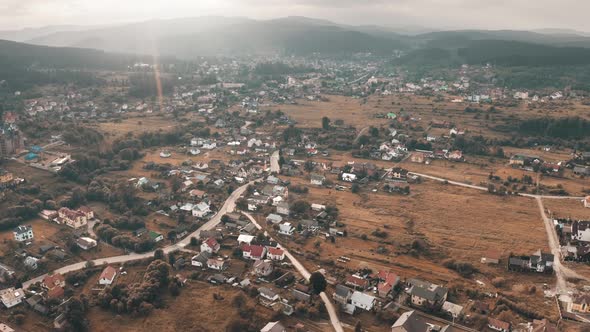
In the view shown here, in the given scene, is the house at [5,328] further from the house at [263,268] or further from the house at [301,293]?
the house at [301,293]

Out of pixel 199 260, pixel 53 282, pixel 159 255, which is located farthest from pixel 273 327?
pixel 53 282

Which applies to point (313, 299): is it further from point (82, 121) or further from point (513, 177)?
point (82, 121)

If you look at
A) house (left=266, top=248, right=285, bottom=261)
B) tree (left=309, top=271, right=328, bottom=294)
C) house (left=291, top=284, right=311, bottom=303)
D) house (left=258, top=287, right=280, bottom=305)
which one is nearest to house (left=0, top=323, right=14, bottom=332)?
house (left=258, top=287, right=280, bottom=305)

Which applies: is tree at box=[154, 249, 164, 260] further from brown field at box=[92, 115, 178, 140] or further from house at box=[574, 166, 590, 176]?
house at box=[574, 166, 590, 176]

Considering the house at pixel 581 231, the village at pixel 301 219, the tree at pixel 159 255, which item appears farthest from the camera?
the house at pixel 581 231

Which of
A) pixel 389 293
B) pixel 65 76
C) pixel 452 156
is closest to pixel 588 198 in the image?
pixel 452 156

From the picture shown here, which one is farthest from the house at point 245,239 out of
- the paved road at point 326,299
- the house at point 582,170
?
the house at point 582,170

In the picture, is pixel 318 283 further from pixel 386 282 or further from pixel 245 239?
pixel 245 239
